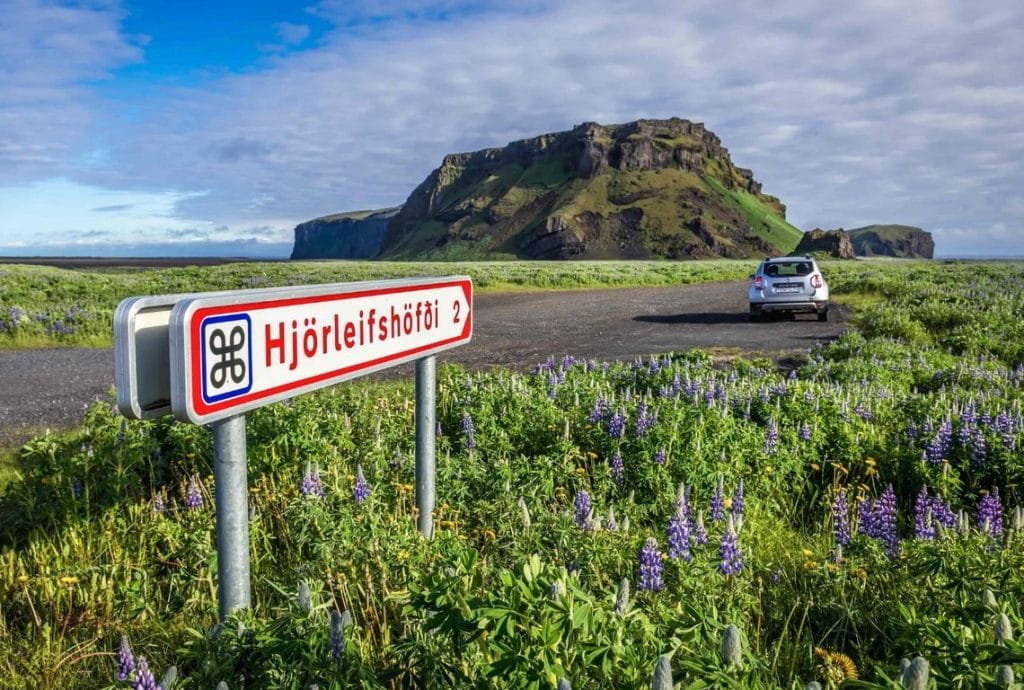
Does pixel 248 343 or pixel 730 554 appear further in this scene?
pixel 730 554

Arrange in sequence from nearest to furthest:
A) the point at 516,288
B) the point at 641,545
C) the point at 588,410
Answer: the point at 641,545, the point at 588,410, the point at 516,288

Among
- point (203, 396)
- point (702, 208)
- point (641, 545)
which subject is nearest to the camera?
point (203, 396)

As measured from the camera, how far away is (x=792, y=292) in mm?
17828

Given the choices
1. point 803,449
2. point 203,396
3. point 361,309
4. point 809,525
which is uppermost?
point 361,309

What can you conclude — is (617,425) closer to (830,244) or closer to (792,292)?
(792,292)

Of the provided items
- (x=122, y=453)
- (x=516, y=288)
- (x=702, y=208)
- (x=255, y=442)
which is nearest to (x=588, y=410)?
(x=255, y=442)

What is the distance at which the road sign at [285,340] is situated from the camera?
1.65 metres

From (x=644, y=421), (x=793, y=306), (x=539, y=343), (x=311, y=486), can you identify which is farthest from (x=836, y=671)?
(x=793, y=306)

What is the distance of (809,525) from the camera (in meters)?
4.55

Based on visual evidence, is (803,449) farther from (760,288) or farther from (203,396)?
(760,288)

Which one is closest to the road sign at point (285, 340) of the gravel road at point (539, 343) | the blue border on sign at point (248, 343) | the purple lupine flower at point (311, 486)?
the blue border on sign at point (248, 343)

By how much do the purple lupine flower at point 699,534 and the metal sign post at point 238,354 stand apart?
4.59ft

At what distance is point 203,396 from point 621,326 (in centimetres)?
1522

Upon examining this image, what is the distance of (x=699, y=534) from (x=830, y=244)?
648ft
